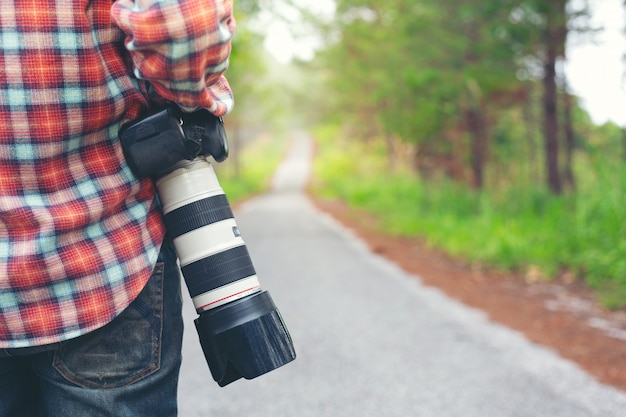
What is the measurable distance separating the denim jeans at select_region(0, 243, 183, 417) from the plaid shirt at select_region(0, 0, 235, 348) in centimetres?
4

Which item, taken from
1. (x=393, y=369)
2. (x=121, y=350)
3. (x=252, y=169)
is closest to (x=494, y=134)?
(x=393, y=369)

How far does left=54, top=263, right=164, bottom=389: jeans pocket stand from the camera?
3.80ft

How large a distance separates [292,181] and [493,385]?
1299 inches

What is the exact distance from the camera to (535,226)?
302 inches

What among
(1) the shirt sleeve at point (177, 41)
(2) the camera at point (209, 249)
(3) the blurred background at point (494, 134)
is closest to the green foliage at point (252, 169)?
(3) the blurred background at point (494, 134)

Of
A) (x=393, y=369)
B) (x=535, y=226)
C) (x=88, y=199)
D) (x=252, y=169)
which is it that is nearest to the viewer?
(x=88, y=199)

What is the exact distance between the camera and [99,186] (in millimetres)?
1159

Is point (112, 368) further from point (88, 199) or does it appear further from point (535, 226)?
point (535, 226)

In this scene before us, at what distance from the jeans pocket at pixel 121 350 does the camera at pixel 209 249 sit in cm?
9

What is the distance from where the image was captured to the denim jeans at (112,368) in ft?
3.79

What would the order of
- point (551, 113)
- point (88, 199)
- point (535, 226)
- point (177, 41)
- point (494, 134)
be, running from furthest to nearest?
point (494, 134) < point (551, 113) < point (535, 226) < point (88, 199) < point (177, 41)

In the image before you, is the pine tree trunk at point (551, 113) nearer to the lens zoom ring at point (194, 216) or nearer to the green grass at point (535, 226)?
the green grass at point (535, 226)

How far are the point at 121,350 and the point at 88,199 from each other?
0.28 m

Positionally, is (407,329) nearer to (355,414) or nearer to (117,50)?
(355,414)
